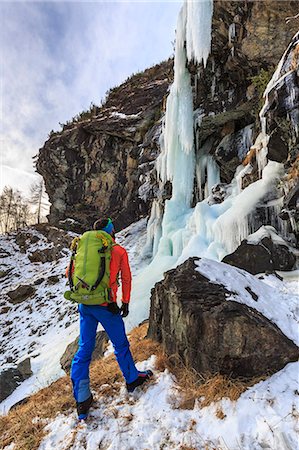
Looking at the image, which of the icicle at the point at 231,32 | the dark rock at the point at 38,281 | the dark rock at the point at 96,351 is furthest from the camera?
the dark rock at the point at 38,281

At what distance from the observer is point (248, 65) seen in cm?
1142

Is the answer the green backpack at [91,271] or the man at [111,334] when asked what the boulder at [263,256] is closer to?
the man at [111,334]

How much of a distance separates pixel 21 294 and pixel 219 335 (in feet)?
45.4

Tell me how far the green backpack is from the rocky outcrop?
4853 mm

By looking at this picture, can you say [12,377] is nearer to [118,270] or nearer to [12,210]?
[118,270]

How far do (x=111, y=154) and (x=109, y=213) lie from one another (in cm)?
461

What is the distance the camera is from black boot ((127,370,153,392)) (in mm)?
2920

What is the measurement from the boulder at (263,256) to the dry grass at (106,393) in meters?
2.88

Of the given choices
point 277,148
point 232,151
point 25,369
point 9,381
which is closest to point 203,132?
point 232,151

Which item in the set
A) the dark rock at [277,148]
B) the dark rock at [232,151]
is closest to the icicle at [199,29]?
the dark rock at [232,151]

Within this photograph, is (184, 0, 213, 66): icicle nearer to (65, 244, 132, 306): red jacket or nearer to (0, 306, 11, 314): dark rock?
(65, 244, 132, 306): red jacket

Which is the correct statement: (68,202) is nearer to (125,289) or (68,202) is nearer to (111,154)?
(111,154)

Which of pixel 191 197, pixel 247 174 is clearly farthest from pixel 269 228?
pixel 191 197

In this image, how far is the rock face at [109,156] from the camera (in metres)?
20.2
